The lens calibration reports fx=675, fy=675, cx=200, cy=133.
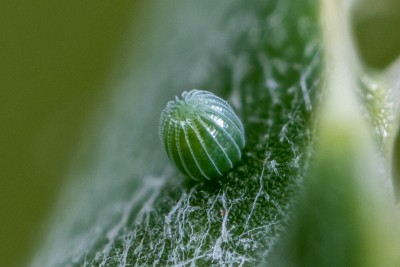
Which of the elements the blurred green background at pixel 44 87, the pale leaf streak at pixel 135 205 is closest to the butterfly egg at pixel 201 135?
the pale leaf streak at pixel 135 205

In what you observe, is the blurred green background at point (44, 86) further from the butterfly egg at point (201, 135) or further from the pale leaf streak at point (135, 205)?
the butterfly egg at point (201, 135)

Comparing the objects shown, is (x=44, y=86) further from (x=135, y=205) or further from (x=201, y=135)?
(x=201, y=135)

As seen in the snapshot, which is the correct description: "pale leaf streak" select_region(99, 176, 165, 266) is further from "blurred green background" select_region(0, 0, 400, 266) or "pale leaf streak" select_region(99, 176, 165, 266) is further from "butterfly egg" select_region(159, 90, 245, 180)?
"blurred green background" select_region(0, 0, 400, 266)

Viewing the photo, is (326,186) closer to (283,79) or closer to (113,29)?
(283,79)

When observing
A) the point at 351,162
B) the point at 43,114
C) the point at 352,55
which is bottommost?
the point at 43,114

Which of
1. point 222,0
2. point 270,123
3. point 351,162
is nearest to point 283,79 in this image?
point 270,123

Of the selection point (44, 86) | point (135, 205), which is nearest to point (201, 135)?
point (135, 205)
